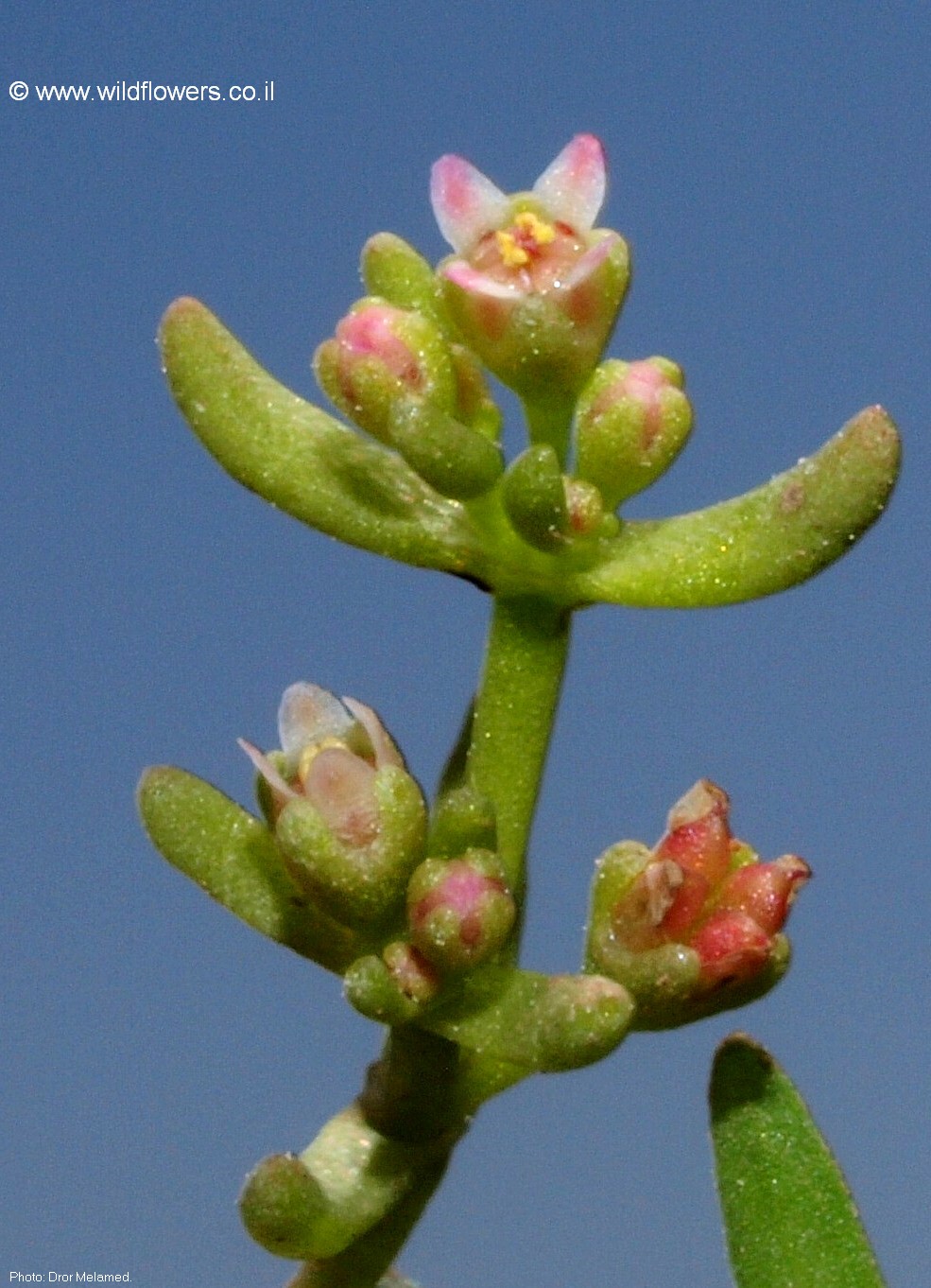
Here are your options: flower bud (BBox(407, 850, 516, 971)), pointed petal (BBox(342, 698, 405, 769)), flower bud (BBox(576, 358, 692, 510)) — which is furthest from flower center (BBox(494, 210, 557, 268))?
flower bud (BBox(407, 850, 516, 971))

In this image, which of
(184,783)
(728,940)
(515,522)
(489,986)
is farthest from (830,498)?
(184,783)

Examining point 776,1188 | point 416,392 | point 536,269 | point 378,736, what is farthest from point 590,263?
point 776,1188

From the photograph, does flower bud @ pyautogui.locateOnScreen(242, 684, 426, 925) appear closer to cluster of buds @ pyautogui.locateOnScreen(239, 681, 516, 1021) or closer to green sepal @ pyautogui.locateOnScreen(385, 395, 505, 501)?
cluster of buds @ pyautogui.locateOnScreen(239, 681, 516, 1021)

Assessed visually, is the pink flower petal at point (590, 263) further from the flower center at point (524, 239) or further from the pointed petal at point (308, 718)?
the pointed petal at point (308, 718)

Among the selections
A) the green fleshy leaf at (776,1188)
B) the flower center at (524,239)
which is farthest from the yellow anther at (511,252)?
the green fleshy leaf at (776,1188)

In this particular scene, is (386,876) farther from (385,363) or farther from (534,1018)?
(385,363)

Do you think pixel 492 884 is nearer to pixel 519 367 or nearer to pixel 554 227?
pixel 519 367
